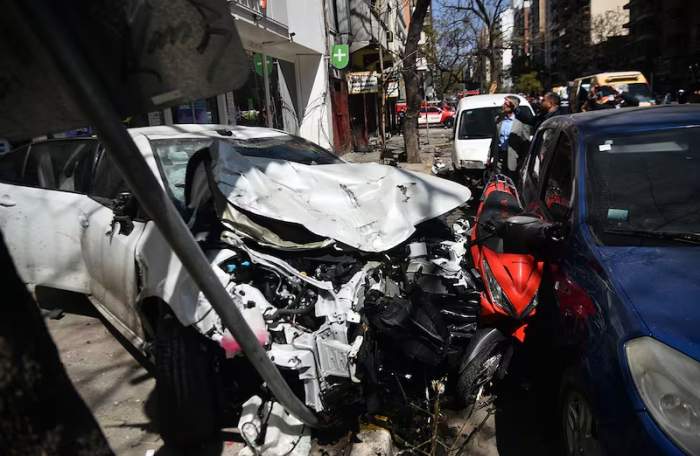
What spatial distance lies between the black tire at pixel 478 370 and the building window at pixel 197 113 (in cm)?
775

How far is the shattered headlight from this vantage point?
3266 millimetres

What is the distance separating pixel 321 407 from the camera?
2.86 metres

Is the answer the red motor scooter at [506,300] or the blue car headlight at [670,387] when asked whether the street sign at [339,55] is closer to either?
the red motor scooter at [506,300]

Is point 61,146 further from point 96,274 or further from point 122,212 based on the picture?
point 122,212

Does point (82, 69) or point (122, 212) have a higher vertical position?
point (82, 69)

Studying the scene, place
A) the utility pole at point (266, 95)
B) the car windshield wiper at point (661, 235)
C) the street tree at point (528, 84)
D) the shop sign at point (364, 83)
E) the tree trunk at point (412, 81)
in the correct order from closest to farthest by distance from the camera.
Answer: the car windshield wiper at point (661, 235)
the tree trunk at point (412, 81)
the utility pole at point (266, 95)
the shop sign at point (364, 83)
the street tree at point (528, 84)

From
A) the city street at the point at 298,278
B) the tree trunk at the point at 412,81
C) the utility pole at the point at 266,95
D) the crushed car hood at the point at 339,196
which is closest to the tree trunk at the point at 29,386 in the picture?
the city street at the point at 298,278

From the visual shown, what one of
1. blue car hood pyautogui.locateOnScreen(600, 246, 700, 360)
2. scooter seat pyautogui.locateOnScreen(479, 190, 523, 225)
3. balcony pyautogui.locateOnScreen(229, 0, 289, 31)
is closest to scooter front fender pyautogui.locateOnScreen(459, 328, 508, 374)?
blue car hood pyautogui.locateOnScreen(600, 246, 700, 360)

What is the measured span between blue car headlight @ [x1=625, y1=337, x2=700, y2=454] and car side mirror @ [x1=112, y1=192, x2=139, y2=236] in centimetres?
293

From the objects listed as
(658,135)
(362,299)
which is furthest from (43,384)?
(658,135)

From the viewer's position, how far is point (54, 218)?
438cm

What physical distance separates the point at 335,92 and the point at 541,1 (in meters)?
92.8

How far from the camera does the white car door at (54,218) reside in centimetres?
428

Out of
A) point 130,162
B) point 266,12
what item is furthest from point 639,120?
point 266,12
